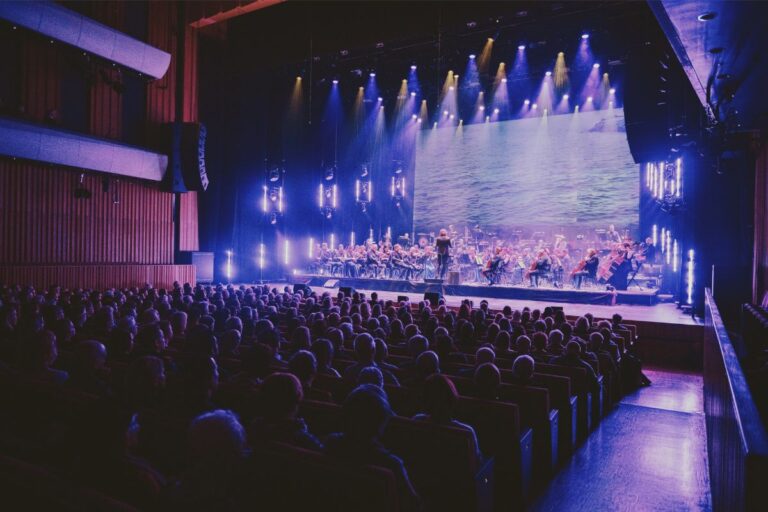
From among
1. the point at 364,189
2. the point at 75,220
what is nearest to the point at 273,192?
the point at 364,189

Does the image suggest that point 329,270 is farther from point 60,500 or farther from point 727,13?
point 60,500

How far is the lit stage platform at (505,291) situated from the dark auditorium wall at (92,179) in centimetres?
492

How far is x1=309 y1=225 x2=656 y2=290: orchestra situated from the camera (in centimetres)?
1322

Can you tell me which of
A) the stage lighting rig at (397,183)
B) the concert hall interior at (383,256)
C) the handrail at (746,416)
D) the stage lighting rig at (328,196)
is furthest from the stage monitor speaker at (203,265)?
the handrail at (746,416)

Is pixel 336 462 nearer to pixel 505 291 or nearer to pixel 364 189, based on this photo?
pixel 505 291

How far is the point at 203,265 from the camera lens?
598 inches

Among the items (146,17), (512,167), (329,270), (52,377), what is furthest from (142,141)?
→ (52,377)

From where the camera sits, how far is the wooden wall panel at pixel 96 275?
35.9 feet

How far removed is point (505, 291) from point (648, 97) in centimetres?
590

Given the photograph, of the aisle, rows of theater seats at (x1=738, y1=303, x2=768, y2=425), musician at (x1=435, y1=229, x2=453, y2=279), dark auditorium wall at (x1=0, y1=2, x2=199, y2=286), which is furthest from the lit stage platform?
the aisle

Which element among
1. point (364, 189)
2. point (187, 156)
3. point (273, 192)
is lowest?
point (273, 192)

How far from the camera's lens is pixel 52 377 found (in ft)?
10.2

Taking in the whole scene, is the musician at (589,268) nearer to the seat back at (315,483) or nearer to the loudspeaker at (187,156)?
the loudspeaker at (187,156)

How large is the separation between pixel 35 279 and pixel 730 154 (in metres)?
14.1
